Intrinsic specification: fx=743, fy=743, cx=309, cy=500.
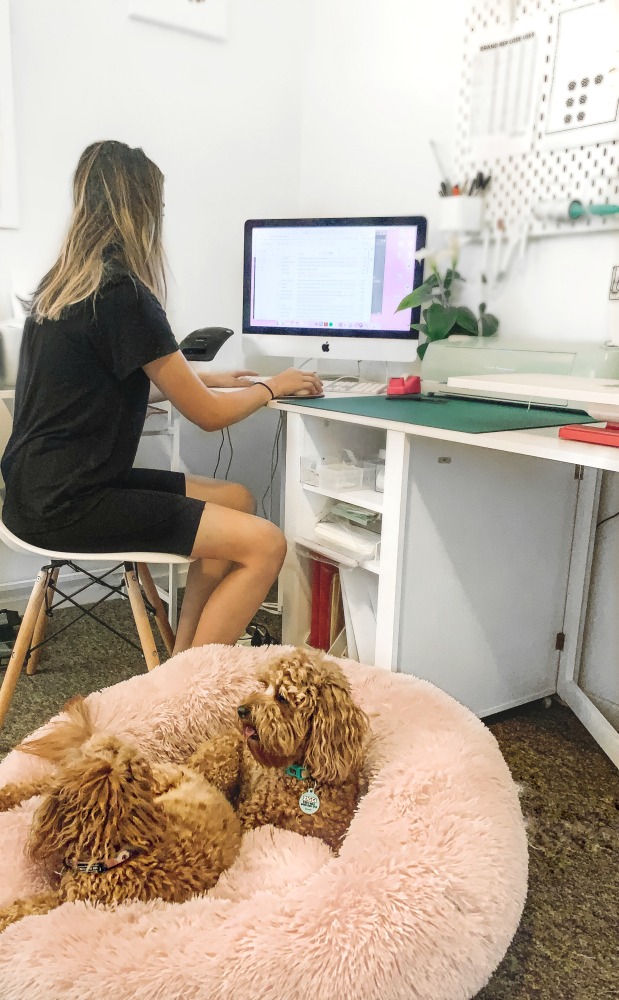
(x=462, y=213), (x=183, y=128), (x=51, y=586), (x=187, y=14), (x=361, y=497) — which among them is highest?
(x=187, y=14)

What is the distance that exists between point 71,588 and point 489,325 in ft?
5.22

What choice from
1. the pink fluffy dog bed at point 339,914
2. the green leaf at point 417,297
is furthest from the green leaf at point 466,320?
the pink fluffy dog bed at point 339,914

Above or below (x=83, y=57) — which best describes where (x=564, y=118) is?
below

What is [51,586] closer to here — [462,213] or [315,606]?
[315,606]

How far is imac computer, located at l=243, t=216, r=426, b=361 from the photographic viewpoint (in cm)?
203

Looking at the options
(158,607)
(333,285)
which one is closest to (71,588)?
(158,607)

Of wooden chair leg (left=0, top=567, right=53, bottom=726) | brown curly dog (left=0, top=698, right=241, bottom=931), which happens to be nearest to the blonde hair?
wooden chair leg (left=0, top=567, right=53, bottom=726)

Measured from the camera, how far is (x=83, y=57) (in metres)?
2.22

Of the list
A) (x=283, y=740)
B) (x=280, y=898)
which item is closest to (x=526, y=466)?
(x=283, y=740)

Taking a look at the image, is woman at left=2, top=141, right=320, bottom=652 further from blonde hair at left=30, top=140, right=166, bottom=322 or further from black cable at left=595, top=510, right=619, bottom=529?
black cable at left=595, top=510, right=619, bottom=529

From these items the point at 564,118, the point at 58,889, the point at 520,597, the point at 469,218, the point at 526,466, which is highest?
the point at 564,118

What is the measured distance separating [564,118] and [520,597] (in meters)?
1.19

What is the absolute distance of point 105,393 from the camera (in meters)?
1.56

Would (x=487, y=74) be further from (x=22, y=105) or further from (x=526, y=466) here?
(x=22, y=105)
